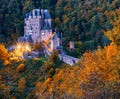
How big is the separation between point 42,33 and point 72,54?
576 centimetres

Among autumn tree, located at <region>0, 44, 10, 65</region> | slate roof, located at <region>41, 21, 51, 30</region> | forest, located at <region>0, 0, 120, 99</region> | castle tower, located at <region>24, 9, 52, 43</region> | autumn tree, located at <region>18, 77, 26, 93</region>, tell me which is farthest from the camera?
slate roof, located at <region>41, 21, 51, 30</region>

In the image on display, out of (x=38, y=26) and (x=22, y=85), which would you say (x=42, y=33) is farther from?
(x=22, y=85)

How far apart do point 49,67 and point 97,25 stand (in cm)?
1747

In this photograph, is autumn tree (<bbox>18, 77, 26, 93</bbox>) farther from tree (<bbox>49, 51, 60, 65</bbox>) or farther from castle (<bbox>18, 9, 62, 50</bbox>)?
castle (<bbox>18, 9, 62, 50</bbox>)

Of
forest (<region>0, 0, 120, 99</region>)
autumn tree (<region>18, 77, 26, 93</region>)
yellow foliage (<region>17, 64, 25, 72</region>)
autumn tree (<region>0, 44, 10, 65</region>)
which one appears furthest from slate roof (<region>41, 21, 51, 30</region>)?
autumn tree (<region>18, 77, 26, 93</region>)

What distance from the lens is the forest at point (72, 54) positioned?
10.4 m

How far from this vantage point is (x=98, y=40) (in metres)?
42.2

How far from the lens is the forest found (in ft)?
34.0

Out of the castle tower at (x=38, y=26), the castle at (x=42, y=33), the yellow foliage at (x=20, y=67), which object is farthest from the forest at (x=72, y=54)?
the castle tower at (x=38, y=26)

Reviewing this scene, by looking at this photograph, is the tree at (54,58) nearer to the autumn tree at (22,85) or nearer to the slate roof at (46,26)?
the autumn tree at (22,85)

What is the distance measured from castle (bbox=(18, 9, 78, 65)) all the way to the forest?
5.92 feet

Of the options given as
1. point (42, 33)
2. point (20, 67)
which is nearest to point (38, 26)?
point (42, 33)

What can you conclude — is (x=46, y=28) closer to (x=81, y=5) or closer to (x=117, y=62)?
(x=81, y=5)

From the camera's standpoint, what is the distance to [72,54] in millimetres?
36562
